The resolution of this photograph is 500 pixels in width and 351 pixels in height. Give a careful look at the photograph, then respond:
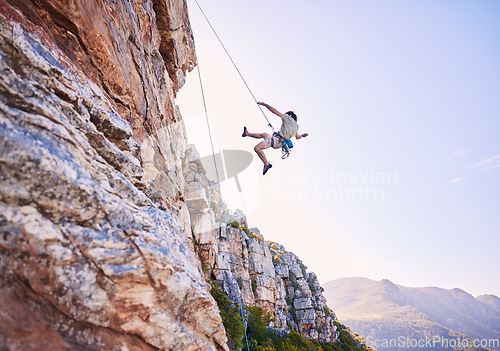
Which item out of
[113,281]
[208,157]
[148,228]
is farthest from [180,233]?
[208,157]

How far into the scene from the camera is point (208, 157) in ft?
97.3

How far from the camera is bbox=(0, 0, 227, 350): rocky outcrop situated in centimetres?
254

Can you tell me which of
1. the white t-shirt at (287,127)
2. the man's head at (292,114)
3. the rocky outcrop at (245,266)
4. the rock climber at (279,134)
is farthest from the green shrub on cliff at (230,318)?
the man's head at (292,114)

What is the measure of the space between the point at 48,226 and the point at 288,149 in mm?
7326

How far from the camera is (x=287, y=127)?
867cm

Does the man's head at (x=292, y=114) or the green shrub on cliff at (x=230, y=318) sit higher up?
the man's head at (x=292, y=114)

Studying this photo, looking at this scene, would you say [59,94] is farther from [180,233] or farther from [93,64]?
[180,233]

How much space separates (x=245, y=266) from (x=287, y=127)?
80.1ft

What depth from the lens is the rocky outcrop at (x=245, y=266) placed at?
21.8 m

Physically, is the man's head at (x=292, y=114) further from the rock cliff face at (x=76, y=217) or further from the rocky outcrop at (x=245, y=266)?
the rocky outcrop at (x=245, y=266)

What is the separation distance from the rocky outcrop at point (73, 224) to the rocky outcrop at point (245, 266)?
Result: 9.15 m

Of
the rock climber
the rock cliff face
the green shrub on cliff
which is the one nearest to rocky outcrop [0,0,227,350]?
the rock cliff face

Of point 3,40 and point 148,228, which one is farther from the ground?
point 3,40

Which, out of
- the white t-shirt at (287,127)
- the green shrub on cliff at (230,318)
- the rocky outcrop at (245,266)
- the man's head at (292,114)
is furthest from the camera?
the rocky outcrop at (245,266)
